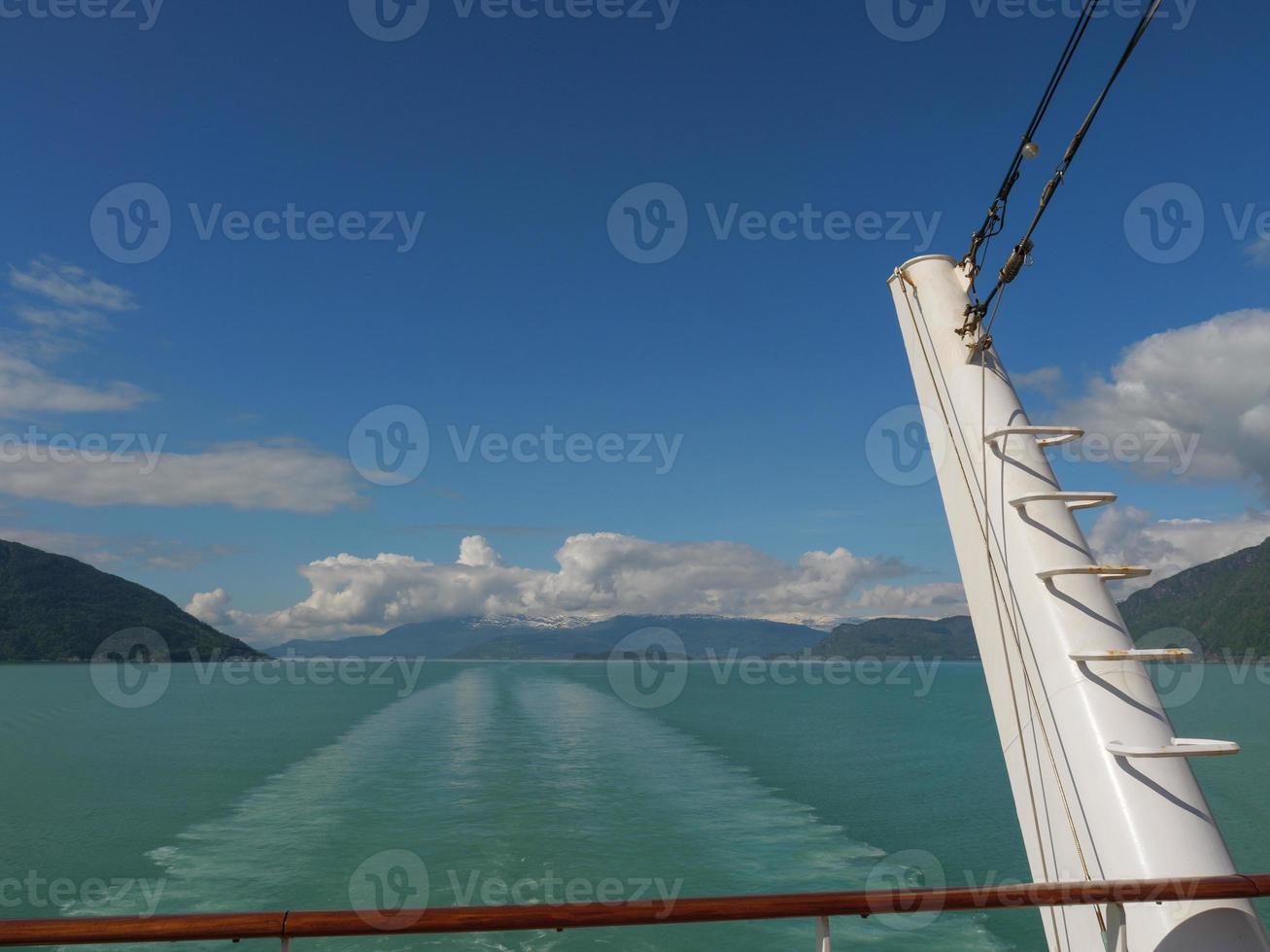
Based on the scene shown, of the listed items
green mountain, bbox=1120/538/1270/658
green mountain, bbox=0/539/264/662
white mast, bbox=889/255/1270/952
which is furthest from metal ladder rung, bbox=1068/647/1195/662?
green mountain, bbox=1120/538/1270/658

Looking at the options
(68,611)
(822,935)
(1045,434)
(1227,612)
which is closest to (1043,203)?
(1045,434)

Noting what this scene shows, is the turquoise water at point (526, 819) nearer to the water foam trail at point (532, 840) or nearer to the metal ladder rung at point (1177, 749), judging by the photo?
the water foam trail at point (532, 840)

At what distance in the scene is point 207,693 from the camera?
235 feet

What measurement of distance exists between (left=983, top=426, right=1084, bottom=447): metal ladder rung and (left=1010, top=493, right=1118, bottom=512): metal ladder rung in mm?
362

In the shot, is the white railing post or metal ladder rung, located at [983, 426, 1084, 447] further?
metal ladder rung, located at [983, 426, 1084, 447]

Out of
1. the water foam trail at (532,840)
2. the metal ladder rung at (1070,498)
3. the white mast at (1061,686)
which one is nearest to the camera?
the white mast at (1061,686)

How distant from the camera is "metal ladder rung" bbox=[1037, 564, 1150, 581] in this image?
3.53 m

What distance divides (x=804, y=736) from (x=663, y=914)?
36.4m

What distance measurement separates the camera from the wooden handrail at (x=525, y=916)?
2104 mm

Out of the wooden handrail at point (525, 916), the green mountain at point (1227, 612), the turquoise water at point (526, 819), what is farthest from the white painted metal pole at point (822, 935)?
the green mountain at point (1227, 612)

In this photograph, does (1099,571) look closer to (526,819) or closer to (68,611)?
(526,819)

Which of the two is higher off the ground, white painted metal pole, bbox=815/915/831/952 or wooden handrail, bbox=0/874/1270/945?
wooden handrail, bbox=0/874/1270/945

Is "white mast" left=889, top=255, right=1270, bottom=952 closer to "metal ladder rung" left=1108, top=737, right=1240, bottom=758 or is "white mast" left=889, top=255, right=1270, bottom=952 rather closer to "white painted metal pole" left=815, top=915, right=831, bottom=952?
"metal ladder rung" left=1108, top=737, right=1240, bottom=758

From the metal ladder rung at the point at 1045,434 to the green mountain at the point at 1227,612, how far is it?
166575mm
